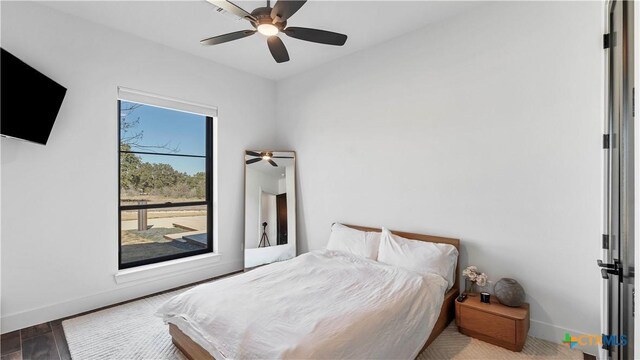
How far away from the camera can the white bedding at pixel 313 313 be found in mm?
1597

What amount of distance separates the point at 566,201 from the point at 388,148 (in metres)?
1.66

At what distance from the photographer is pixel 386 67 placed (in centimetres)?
334

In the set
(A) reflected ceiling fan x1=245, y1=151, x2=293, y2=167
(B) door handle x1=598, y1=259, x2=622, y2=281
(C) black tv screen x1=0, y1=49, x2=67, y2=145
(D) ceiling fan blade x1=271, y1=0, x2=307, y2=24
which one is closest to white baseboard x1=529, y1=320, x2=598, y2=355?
(B) door handle x1=598, y1=259, x2=622, y2=281

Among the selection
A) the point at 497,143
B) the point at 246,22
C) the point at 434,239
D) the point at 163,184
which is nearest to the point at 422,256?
the point at 434,239

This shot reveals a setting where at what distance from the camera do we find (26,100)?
2387 millimetres

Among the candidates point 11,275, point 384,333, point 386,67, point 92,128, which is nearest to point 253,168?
point 92,128

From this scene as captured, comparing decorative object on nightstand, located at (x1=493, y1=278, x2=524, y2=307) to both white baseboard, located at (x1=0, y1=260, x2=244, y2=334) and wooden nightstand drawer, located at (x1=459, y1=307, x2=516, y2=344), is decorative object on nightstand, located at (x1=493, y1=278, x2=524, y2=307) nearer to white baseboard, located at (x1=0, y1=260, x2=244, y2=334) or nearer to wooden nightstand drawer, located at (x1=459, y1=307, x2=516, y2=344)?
wooden nightstand drawer, located at (x1=459, y1=307, x2=516, y2=344)

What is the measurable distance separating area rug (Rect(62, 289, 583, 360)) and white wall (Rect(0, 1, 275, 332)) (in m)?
0.39

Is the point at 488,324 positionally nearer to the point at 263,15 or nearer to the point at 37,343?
the point at 263,15

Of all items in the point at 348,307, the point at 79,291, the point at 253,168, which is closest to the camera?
the point at 348,307

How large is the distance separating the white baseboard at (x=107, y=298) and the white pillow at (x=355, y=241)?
1641 mm

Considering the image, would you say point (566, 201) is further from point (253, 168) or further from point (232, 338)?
point (253, 168)

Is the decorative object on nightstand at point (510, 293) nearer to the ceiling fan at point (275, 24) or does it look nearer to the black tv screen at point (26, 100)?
the ceiling fan at point (275, 24)

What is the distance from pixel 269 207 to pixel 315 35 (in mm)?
2649
